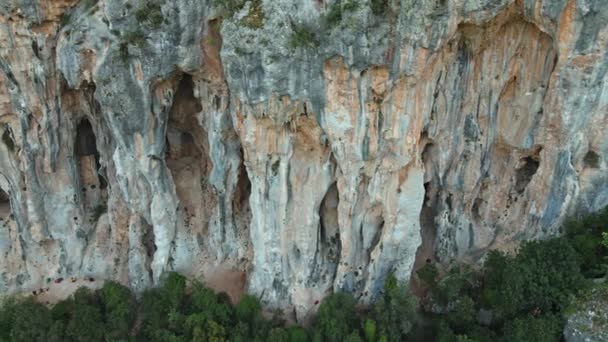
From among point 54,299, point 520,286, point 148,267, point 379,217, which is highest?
point 379,217

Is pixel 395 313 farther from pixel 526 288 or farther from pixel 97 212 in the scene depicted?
pixel 97 212

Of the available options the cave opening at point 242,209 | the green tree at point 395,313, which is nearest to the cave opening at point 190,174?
the cave opening at point 242,209

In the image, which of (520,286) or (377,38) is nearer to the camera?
(377,38)

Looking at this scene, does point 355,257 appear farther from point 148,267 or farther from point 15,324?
point 15,324

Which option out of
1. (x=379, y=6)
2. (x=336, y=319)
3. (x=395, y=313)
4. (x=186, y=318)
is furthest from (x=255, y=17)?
(x=395, y=313)

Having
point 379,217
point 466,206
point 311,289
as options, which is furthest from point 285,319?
point 466,206

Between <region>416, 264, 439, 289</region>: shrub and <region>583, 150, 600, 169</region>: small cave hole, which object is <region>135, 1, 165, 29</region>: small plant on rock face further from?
<region>583, 150, 600, 169</region>: small cave hole
